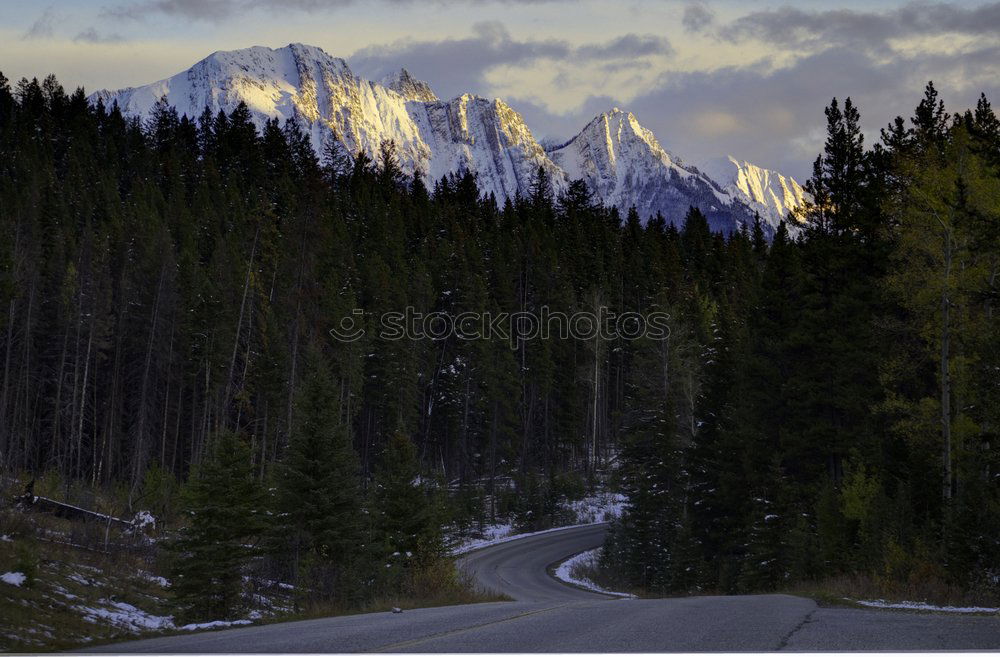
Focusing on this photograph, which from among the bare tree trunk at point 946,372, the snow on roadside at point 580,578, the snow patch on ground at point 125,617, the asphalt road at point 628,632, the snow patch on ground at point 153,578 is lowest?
the snow on roadside at point 580,578

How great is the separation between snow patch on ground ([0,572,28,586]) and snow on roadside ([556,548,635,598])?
75.2 ft

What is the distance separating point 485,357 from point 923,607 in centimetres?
5337

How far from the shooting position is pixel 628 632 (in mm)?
9266

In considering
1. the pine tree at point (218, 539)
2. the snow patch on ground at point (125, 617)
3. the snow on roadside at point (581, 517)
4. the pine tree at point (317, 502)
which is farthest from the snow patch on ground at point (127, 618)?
the snow on roadside at point (581, 517)

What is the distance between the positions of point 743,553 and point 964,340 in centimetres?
1633

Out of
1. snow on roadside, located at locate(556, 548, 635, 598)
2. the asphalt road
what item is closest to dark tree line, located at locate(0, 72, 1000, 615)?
snow on roadside, located at locate(556, 548, 635, 598)

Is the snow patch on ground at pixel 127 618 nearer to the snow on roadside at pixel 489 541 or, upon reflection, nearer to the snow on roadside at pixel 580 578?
the snow on roadside at pixel 580 578

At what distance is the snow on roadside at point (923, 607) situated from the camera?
12.9 m

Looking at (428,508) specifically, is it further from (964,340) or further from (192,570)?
(964,340)

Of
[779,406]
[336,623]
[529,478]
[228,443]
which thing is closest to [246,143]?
[529,478]

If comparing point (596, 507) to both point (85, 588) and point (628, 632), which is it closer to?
point (85, 588)

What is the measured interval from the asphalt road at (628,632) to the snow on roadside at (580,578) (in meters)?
22.8

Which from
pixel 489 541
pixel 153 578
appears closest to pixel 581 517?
pixel 489 541

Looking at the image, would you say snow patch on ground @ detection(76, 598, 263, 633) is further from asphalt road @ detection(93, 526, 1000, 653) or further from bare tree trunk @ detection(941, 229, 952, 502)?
bare tree trunk @ detection(941, 229, 952, 502)
